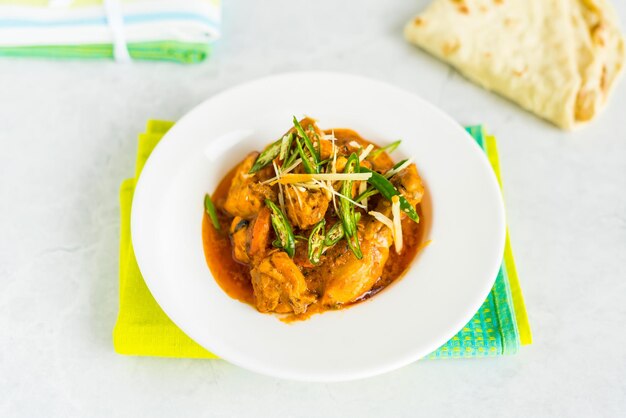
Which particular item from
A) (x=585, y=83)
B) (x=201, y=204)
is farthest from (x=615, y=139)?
(x=201, y=204)

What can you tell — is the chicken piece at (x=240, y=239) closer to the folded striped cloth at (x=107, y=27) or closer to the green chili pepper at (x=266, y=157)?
the green chili pepper at (x=266, y=157)

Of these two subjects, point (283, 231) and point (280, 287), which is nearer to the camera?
point (280, 287)

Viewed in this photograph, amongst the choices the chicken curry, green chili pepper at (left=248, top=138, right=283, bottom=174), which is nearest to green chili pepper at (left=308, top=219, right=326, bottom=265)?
the chicken curry

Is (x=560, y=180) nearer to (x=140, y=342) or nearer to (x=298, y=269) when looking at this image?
(x=298, y=269)

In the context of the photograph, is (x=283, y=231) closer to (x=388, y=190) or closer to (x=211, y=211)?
(x=211, y=211)

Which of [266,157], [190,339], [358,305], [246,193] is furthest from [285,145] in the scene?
[190,339]

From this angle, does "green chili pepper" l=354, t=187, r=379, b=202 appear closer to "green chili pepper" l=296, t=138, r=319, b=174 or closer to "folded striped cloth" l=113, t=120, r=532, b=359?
"green chili pepper" l=296, t=138, r=319, b=174
